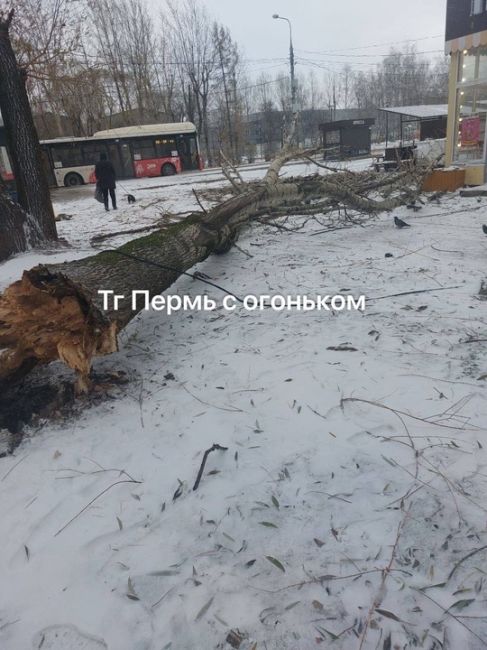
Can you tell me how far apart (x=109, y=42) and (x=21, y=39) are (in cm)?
3367

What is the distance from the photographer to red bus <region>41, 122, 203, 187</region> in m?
23.0

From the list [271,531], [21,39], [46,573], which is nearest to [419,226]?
[271,531]

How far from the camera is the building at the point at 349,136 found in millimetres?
24922

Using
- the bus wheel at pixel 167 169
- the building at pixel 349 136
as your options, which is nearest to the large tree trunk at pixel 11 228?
the bus wheel at pixel 167 169

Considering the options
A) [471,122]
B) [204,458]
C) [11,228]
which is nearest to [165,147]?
[471,122]

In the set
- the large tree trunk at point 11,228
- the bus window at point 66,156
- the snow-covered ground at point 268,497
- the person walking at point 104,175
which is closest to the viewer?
the snow-covered ground at point 268,497

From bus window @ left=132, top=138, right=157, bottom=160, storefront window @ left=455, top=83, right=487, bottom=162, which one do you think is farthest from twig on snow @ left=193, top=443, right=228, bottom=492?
bus window @ left=132, top=138, right=157, bottom=160

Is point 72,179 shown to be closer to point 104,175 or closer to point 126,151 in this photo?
point 126,151

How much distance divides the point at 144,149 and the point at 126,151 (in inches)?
41.5

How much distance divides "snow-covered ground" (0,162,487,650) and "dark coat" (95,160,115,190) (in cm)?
966

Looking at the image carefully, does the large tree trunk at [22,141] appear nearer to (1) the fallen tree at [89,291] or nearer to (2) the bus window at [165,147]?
(1) the fallen tree at [89,291]

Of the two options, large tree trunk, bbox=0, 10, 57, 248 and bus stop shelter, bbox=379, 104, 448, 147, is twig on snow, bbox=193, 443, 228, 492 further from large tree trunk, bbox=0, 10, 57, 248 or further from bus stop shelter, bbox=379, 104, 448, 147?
bus stop shelter, bbox=379, 104, 448, 147

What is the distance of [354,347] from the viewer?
325 cm

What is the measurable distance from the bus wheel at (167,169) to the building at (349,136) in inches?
361
